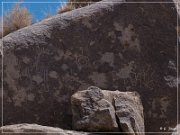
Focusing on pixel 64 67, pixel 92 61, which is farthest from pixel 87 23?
pixel 64 67

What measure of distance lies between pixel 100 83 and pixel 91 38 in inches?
17.2

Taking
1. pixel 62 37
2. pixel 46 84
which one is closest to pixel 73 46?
pixel 62 37

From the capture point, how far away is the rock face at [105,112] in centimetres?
430

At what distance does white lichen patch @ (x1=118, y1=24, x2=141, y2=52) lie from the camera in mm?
5133

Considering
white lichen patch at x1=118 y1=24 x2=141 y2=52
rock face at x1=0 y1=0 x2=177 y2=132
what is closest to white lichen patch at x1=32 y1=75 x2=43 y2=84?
rock face at x1=0 y1=0 x2=177 y2=132

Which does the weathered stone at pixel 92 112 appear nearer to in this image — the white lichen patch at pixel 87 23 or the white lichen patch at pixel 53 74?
the white lichen patch at pixel 53 74

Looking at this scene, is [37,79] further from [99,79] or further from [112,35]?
[112,35]

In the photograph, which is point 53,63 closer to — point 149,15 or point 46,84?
point 46,84

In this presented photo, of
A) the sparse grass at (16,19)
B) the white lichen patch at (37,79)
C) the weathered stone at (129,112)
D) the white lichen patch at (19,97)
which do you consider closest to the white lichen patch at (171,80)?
the weathered stone at (129,112)

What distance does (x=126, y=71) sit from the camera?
5.07m

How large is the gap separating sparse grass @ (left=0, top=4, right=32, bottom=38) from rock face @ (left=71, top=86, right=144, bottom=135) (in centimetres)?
437

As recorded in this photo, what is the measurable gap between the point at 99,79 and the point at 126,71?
0.27 meters

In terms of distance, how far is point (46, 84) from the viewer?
4934 mm

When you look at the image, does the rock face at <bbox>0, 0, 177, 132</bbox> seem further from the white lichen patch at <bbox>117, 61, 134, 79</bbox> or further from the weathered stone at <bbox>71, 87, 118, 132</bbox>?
the weathered stone at <bbox>71, 87, 118, 132</bbox>
